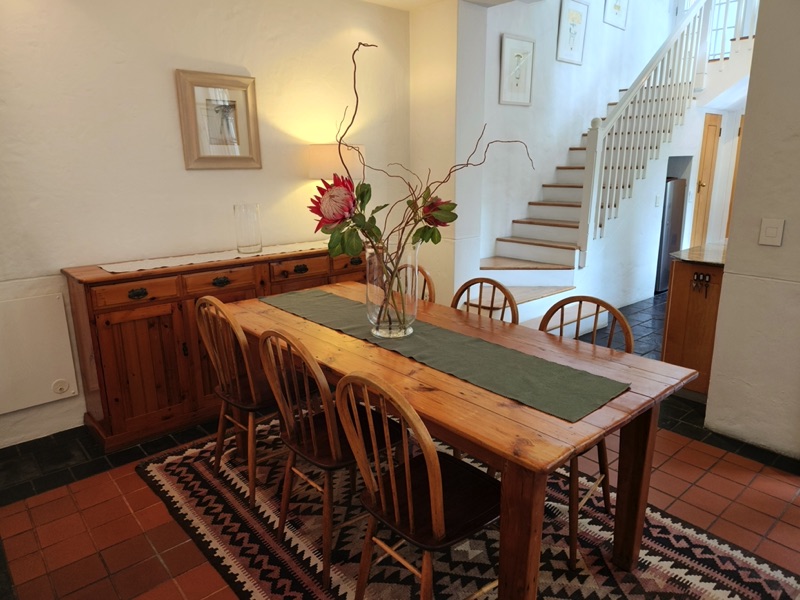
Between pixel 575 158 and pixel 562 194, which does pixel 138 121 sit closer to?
pixel 562 194

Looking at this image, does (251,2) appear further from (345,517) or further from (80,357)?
(345,517)

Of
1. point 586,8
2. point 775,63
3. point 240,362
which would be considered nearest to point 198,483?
point 240,362

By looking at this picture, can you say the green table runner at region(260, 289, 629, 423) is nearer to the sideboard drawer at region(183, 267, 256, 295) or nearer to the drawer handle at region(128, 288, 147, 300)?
the sideboard drawer at region(183, 267, 256, 295)

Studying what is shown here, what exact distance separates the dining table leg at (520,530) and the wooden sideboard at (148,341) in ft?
7.10

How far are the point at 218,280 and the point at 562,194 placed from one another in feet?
12.0

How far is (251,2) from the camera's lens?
131 inches

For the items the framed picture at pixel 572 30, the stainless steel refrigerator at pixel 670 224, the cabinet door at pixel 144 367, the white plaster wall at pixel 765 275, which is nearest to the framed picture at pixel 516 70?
the framed picture at pixel 572 30

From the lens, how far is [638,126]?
16.4 feet

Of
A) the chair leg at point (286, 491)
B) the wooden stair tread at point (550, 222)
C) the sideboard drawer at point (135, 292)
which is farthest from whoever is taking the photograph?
the wooden stair tread at point (550, 222)

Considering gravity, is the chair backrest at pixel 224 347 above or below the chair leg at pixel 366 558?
above

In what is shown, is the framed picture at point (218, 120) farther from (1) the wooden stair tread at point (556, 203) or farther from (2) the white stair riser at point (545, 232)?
(1) the wooden stair tread at point (556, 203)

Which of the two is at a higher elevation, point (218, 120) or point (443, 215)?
point (218, 120)

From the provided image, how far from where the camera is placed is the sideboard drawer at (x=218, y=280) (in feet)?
9.64

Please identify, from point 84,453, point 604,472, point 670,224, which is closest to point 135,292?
point 84,453
